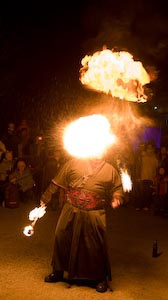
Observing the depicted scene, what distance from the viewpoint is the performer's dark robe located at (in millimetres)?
5062

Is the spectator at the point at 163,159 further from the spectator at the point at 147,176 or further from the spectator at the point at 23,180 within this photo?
the spectator at the point at 23,180

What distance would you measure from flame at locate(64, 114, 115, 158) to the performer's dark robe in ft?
0.69

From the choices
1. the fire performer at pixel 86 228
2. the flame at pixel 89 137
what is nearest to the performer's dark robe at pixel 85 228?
the fire performer at pixel 86 228

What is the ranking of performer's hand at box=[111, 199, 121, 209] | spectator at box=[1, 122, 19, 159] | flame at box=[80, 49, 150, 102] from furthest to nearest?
1. spectator at box=[1, 122, 19, 159]
2. flame at box=[80, 49, 150, 102]
3. performer's hand at box=[111, 199, 121, 209]

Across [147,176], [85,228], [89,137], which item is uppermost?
[89,137]

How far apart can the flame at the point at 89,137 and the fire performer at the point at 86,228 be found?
6.1 inches

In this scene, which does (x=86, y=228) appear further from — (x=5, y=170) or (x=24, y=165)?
(x=5, y=170)

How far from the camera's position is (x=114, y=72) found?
280 inches

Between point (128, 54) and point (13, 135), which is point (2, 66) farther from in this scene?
point (128, 54)

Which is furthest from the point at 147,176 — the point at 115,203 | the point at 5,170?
the point at 115,203

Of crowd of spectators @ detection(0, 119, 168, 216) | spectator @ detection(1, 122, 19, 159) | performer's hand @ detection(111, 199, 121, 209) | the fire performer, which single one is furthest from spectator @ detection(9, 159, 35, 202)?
performer's hand @ detection(111, 199, 121, 209)

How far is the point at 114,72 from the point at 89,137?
7.09 ft

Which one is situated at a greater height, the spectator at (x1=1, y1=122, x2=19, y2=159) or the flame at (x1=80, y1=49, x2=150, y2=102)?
the flame at (x1=80, y1=49, x2=150, y2=102)

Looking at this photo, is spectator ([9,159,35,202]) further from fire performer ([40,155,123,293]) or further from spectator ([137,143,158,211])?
fire performer ([40,155,123,293])
